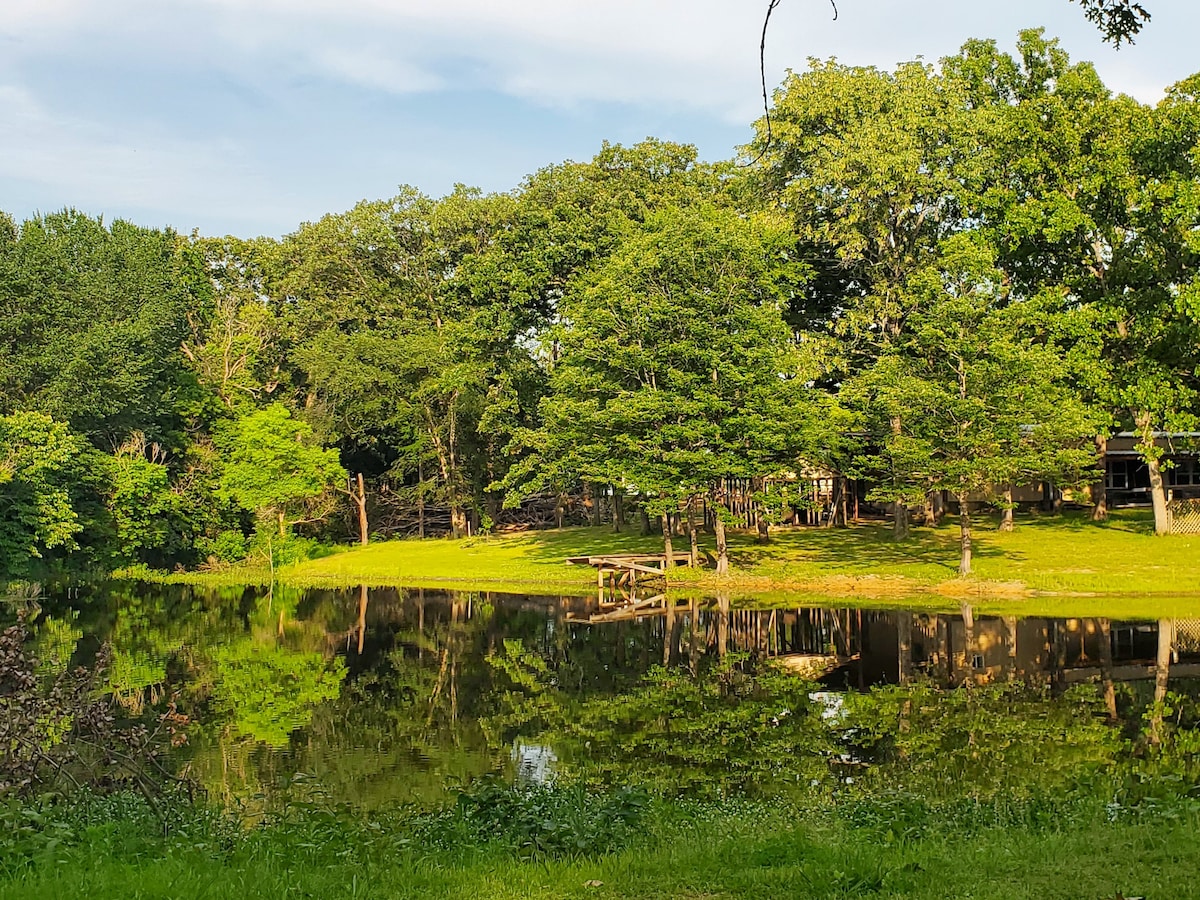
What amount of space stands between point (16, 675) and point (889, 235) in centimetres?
3245

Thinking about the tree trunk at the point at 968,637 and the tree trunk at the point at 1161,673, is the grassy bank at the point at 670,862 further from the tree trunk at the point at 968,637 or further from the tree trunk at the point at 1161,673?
the tree trunk at the point at 968,637

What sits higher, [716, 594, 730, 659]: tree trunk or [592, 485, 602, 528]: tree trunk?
[592, 485, 602, 528]: tree trunk

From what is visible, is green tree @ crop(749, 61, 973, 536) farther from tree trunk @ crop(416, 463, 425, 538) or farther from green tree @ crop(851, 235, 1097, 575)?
tree trunk @ crop(416, 463, 425, 538)

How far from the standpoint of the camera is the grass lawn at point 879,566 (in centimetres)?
2869

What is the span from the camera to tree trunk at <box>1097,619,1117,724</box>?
56.0 ft

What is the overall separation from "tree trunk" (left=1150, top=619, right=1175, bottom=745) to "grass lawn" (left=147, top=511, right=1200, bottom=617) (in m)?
2.04

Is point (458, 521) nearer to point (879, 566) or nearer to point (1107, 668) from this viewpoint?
point (879, 566)

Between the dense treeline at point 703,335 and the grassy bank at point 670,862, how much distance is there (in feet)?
75.5

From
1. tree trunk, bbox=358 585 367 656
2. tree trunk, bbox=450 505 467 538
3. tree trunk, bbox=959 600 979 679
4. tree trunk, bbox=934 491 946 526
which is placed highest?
tree trunk, bbox=934 491 946 526

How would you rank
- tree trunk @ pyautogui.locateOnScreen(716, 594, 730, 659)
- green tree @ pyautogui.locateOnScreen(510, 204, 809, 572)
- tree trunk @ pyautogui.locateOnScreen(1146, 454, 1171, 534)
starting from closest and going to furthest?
tree trunk @ pyautogui.locateOnScreen(716, 594, 730, 659), green tree @ pyautogui.locateOnScreen(510, 204, 809, 572), tree trunk @ pyautogui.locateOnScreen(1146, 454, 1171, 534)

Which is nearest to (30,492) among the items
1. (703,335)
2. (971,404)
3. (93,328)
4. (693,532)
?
(93,328)

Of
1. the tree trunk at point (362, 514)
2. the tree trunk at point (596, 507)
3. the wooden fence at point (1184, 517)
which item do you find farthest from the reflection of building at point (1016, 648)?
the tree trunk at point (362, 514)

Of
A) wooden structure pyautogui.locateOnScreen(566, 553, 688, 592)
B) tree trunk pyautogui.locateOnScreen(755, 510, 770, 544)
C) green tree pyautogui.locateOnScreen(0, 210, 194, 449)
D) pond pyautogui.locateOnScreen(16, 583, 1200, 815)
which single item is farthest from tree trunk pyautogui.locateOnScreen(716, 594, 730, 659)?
green tree pyautogui.locateOnScreen(0, 210, 194, 449)

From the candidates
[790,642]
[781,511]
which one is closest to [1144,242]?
[781,511]
